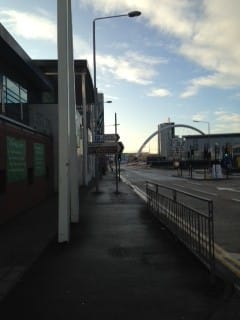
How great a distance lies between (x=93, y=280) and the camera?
7.02 m

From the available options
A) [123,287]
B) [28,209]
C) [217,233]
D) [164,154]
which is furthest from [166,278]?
[164,154]

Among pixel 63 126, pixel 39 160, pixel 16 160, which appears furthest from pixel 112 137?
pixel 63 126

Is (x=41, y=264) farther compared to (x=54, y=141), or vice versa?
(x=54, y=141)

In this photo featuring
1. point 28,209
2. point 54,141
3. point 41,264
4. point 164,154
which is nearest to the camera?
point 41,264

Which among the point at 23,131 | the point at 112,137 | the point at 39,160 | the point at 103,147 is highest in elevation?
the point at 112,137

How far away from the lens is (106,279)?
23.2ft

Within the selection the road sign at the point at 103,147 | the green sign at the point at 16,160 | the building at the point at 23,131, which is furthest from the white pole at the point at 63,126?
the road sign at the point at 103,147

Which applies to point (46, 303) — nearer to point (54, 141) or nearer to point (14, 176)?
point (14, 176)

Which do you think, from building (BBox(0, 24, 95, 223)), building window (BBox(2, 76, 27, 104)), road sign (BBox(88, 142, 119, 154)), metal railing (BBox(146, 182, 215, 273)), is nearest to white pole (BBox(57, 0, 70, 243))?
metal railing (BBox(146, 182, 215, 273))

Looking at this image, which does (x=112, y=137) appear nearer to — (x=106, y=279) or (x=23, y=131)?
(x=23, y=131)

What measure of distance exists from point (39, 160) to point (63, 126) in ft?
31.9

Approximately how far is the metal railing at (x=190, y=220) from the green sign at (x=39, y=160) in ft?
20.8

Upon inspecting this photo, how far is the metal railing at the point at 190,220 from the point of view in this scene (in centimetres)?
732

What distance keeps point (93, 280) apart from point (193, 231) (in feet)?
8.17
